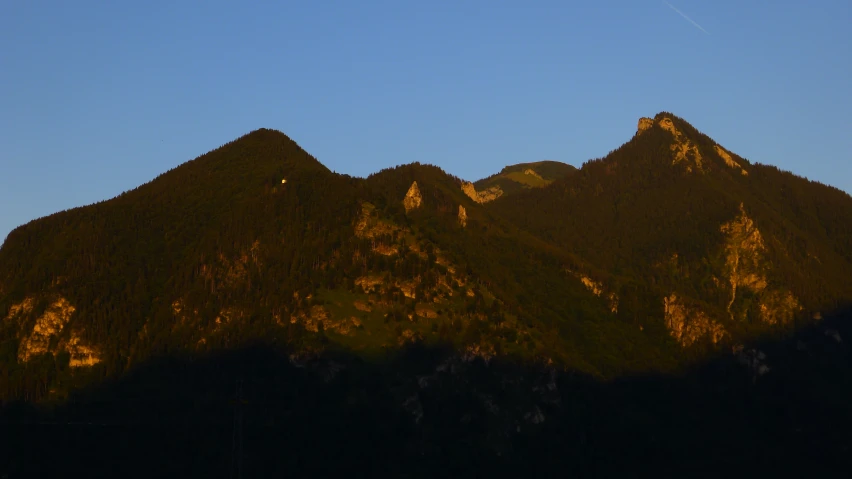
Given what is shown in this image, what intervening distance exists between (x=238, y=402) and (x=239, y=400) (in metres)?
→ 0.65

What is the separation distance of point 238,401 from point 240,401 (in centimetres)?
151

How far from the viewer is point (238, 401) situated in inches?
6831

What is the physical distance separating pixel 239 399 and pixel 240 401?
0.29 m

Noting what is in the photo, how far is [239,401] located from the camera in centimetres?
17400

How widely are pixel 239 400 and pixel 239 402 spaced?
33 centimetres

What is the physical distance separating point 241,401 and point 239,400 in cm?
153

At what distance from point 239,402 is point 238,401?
653mm

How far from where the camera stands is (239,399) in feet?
575

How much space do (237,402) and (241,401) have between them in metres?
2.76

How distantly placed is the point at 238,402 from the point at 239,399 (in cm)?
139

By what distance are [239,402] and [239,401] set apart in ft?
0.60

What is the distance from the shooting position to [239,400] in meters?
174

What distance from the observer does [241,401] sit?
577 ft

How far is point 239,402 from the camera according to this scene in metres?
174
